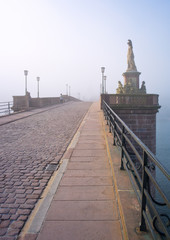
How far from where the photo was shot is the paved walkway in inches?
99.0

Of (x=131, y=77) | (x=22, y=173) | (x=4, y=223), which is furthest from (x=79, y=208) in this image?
→ (x=131, y=77)

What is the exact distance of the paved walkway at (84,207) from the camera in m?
2.52

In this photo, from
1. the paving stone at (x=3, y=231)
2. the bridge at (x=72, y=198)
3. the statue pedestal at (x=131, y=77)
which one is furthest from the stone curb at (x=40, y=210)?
the statue pedestal at (x=131, y=77)

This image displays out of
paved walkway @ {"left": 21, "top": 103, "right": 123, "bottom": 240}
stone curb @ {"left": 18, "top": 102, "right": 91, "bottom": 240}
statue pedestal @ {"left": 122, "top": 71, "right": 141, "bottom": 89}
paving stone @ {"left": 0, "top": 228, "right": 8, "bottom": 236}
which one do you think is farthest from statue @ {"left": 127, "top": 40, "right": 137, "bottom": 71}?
paving stone @ {"left": 0, "top": 228, "right": 8, "bottom": 236}

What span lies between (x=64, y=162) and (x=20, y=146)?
2.52m

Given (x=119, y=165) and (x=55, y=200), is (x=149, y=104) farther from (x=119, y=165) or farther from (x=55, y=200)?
(x=55, y=200)

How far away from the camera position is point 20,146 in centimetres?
711

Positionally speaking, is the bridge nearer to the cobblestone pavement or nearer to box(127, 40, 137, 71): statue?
the cobblestone pavement

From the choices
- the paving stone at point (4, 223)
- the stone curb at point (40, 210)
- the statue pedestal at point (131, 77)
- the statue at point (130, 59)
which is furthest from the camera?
the statue at point (130, 59)

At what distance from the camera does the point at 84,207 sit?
3104mm

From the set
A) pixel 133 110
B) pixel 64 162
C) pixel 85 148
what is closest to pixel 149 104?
pixel 133 110

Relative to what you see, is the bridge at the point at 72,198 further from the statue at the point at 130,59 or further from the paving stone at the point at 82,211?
the statue at the point at 130,59

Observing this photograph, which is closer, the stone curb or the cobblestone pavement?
the stone curb

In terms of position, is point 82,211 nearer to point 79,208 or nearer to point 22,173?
point 79,208
